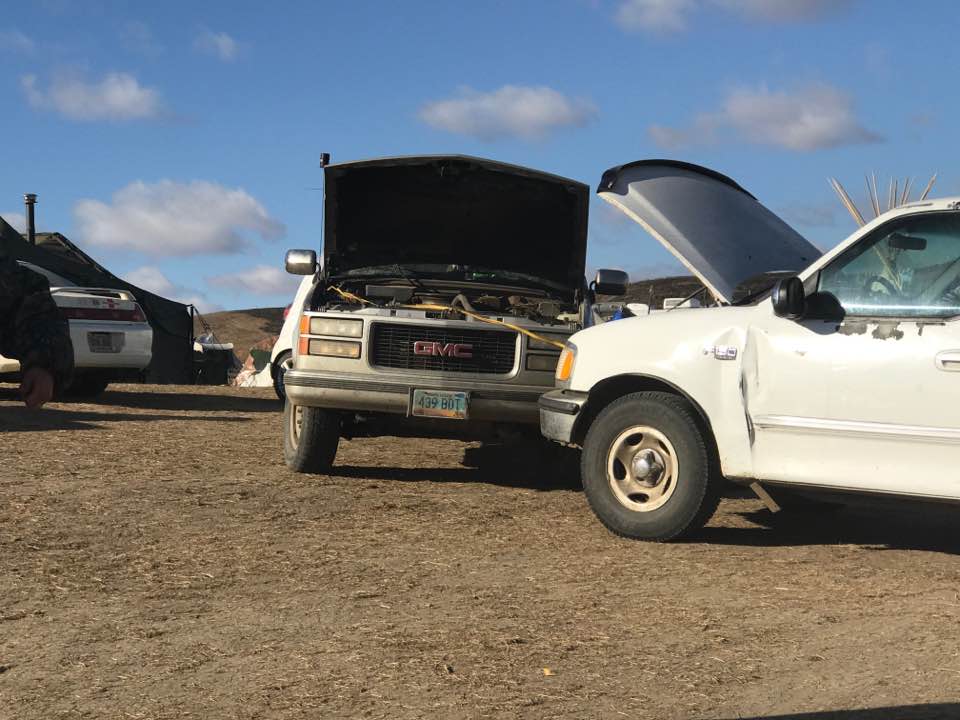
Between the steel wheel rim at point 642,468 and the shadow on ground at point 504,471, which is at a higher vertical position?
the steel wheel rim at point 642,468

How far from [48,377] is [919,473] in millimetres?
4346

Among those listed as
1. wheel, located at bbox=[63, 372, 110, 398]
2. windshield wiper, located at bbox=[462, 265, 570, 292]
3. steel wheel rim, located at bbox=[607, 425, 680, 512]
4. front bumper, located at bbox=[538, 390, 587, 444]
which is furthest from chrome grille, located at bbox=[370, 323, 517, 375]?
wheel, located at bbox=[63, 372, 110, 398]

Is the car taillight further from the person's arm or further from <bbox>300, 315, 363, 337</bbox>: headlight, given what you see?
the person's arm

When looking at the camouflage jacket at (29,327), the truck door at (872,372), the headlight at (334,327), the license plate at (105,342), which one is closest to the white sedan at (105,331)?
the license plate at (105,342)

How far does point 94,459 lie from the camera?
387 inches

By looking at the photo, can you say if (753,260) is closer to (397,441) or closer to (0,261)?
(397,441)

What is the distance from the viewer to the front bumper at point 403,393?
8570 millimetres

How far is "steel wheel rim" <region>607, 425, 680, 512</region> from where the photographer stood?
6.96 m

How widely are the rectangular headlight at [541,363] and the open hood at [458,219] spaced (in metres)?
1.43

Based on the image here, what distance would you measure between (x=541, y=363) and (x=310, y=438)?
1.75 m

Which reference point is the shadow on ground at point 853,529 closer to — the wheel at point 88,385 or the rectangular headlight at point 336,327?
the rectangular headlight at point 336,327

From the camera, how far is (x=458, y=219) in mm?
10234

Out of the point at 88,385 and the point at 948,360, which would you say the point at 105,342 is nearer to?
the point at 88,385

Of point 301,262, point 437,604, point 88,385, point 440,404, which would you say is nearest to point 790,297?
point 437,604
